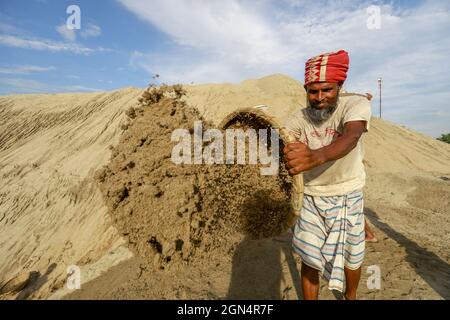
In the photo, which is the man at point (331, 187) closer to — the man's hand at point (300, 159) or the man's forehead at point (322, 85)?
the man's forehead at point (322, 85)

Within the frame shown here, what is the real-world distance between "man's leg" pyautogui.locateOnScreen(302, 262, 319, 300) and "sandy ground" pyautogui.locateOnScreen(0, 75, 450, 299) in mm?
500

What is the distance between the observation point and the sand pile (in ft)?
8.38

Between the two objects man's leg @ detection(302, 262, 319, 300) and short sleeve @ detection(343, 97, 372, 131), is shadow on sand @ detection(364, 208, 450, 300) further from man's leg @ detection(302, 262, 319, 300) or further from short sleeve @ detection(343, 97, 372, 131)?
short sleeve @ detection(343, 97, 372, 131)

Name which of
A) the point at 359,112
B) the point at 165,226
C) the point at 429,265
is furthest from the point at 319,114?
the point at 429,265

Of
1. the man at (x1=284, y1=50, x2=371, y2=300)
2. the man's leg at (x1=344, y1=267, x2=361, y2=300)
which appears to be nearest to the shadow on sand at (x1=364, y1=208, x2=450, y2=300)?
the man's leg at (x1=344, y1=267, x2=361, y2=300)

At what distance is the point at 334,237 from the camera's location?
67.8 inches

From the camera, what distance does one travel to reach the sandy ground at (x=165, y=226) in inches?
98.7

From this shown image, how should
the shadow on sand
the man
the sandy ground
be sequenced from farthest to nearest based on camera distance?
the sandy ground
the shadow on sand
the man

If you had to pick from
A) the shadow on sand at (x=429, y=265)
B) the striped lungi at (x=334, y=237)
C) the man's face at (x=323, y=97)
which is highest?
the man's face at (x=323, y=97)

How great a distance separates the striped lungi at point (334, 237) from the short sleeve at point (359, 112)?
1.53 feet

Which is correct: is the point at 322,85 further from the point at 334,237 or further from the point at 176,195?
the point at 176,195

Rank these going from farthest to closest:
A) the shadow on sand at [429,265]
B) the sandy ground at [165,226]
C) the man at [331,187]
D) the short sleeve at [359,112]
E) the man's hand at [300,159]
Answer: the sandy ground at [165,226] < the shadow on sand at [429,265] < the man at [331,187] < the short sleeve at [359,112] < the man's hand at [300,159]

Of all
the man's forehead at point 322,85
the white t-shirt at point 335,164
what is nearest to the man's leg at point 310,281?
the white t-shirt at point 335,164
